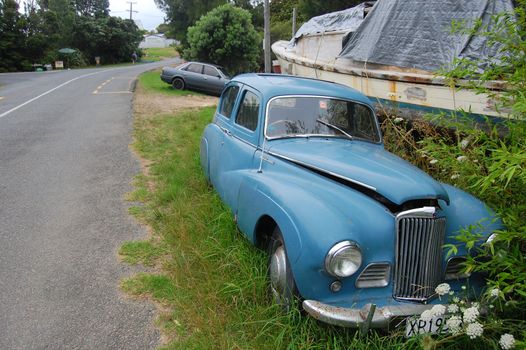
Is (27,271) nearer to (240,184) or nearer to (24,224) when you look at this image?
(24,224)

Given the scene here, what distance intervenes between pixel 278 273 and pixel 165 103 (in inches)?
482

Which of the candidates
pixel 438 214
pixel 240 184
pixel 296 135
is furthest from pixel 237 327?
pixel 296 135

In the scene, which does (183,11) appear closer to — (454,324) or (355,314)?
(355,314)

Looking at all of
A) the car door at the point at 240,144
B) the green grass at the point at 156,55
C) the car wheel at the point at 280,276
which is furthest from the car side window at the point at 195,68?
the green grass at the point at 156,55

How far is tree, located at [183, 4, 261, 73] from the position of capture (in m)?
19.8

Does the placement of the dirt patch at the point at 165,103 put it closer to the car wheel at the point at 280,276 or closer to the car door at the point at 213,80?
the car door at the point at 213,80

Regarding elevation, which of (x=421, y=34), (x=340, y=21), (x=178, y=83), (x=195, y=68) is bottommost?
(x=178, y=83)

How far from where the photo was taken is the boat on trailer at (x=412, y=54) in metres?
6.15

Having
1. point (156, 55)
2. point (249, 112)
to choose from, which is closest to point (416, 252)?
point (249, 112)

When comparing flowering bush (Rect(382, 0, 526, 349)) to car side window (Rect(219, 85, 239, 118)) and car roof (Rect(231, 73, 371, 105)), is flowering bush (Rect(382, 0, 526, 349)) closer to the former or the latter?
car roof (Rect(231, 73, 371, 105))

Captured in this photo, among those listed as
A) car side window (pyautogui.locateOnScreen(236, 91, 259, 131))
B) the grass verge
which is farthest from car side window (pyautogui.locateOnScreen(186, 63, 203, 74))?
car side window (pyautogui.locateOnScreen(236, 91, 259, 131))

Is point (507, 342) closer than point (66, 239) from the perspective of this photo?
Yes

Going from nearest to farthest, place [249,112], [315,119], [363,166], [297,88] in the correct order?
[363,166], [315,119], [297,88], [249,112]

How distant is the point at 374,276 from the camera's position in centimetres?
296
